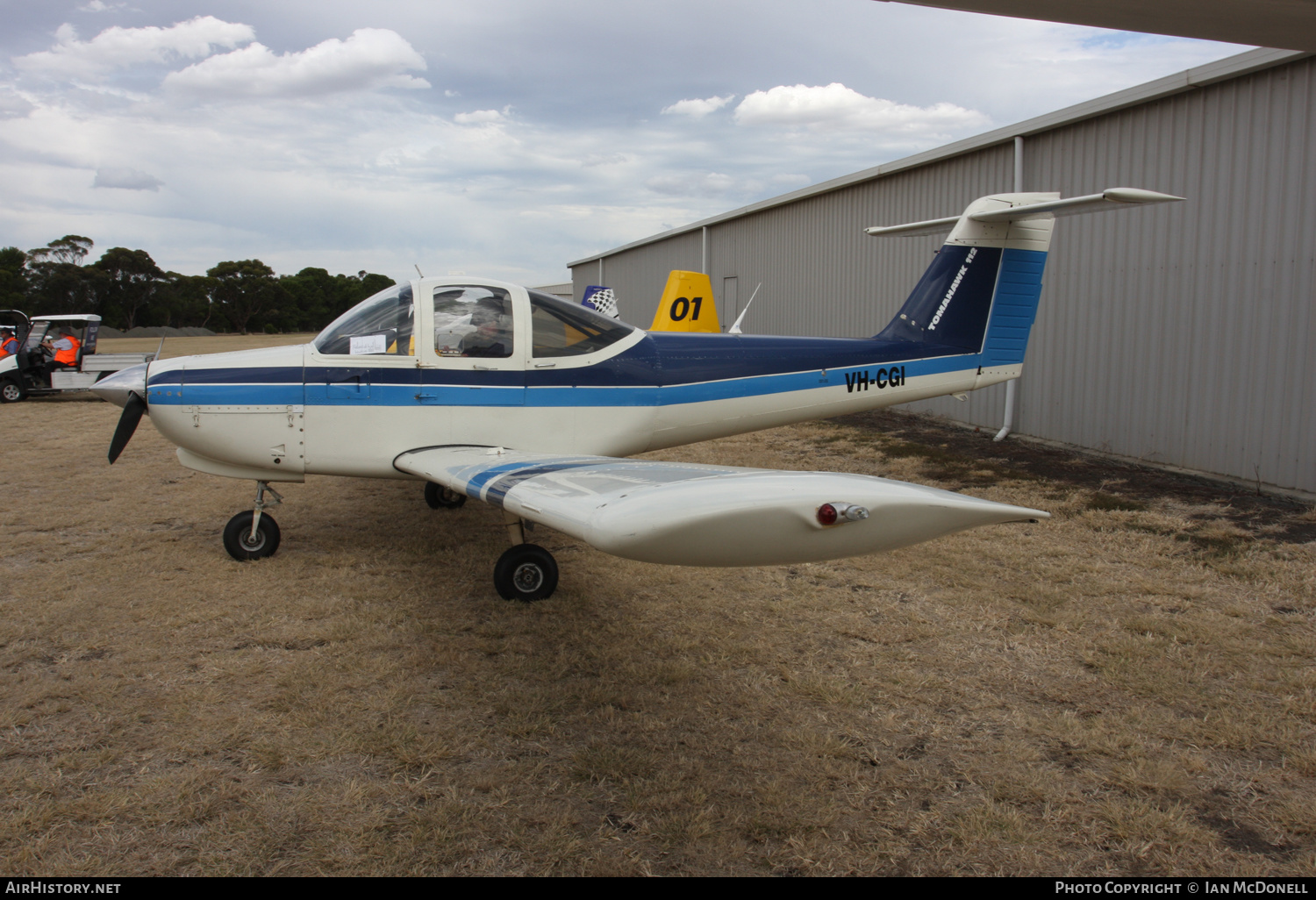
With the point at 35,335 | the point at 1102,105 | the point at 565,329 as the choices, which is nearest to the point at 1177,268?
the point at 1102,105

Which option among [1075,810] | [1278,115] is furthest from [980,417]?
[1075,810]

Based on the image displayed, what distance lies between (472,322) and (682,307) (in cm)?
977

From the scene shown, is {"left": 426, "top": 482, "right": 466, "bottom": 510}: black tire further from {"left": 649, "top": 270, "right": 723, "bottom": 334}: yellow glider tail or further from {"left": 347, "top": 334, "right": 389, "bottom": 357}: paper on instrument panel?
{"left": 649, "top": 270, "right": 723, "bottom": 334}: yellow glider tail

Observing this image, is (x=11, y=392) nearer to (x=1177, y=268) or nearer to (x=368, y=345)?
(x=368, y=345)

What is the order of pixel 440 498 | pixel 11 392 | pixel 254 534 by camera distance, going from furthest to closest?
pixel 11 392 → pixel 440 498 → pixel 254 534

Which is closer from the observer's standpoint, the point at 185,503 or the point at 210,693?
the point at 210,693

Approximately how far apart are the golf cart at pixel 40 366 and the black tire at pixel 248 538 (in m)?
11.6

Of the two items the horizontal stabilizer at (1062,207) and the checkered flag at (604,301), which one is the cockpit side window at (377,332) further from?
the checkered flag at (604,301)

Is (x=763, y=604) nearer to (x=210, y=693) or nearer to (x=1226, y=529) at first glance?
(x=210, y=693)

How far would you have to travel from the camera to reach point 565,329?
5.28 meters

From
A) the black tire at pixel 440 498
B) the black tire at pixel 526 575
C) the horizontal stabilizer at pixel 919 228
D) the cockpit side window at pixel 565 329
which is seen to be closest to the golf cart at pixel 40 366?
the black tire at pixel 440 498

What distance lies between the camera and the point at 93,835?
240 centimetres

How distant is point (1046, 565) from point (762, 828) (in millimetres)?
3397

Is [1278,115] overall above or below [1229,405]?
above
